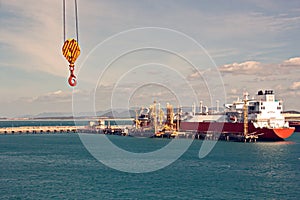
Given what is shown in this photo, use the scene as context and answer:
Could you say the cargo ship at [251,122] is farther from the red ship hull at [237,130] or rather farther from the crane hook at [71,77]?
the crane hook at [71,77]

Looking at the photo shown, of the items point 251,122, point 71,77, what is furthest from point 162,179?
point 251,122

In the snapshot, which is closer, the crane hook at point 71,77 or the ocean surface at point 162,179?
the crane hook at point 71,77

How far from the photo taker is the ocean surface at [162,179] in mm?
31969

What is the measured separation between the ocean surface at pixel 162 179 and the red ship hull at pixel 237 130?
19.7m

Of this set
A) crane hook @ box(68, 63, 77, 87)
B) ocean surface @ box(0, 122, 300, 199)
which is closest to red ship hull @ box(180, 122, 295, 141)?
ocean surface @ box(0, 122, 300, 199)

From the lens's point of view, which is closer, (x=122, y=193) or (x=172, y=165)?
Answer: (x=122, y=193)

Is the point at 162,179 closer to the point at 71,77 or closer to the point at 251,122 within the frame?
the point at 71,77

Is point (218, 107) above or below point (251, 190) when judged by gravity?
above

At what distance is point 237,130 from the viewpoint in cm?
8062

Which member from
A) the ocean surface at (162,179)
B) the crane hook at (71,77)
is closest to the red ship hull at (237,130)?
the ocean surface at (162,179)

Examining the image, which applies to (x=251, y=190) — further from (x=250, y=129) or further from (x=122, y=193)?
(x=250, y=129)

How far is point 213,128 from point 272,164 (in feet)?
131

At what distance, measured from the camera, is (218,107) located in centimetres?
10244

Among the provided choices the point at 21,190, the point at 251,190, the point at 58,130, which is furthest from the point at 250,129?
the point at 58,130
